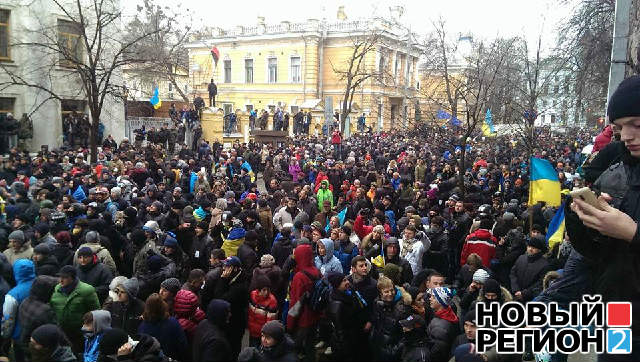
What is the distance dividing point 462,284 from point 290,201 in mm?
4109

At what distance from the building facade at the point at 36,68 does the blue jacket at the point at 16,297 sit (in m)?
17.5

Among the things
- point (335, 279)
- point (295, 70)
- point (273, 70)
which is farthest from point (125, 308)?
point (273, 70)

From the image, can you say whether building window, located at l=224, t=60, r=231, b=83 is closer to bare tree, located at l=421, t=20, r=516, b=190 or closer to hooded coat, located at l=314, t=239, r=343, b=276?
bare tree, located at l=421, t=20, r=516, b=190

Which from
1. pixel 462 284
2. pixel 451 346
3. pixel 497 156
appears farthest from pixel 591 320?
pixel 497 156

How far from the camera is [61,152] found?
54.3 feet

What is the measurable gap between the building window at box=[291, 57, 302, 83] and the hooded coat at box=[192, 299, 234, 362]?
40.7 meters

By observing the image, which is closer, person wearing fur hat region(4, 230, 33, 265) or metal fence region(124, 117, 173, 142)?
person wearing fur hat region(4, 230, 33, 265)

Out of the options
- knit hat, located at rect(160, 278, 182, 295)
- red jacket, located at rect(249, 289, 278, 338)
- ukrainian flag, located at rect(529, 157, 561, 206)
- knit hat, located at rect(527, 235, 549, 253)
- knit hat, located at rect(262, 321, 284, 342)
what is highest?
ukrainian flag, located at rect(529, 157, 561, 206)

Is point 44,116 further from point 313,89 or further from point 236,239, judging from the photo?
point 313,89

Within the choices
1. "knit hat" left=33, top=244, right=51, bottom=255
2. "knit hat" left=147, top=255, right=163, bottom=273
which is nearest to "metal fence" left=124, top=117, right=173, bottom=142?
"knit hat" left=33, top=244, right=51, bottom=255

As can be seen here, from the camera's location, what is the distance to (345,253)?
7125mm

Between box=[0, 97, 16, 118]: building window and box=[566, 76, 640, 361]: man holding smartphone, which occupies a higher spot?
box=[0, 97, 16, 118]: building window

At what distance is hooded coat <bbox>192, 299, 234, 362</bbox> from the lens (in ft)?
13.9

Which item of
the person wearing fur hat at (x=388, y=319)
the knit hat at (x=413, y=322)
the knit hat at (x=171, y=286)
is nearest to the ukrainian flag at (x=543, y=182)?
the person wearing fur hat at (x=388, y=319)
